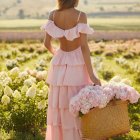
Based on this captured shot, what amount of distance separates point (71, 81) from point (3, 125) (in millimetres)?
2281

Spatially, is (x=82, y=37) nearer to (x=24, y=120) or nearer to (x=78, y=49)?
(x=78, y=49)

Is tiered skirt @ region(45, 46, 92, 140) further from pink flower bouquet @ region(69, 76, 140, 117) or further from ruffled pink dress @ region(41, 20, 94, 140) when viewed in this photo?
pink flower bouquet @ region(69, 76, 140, 117)

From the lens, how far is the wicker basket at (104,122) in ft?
20.9

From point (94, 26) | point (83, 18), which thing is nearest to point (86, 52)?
point (83, 18)

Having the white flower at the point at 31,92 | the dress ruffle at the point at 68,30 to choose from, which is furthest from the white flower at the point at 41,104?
the dress ruffle at the point at 68,30

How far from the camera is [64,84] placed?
6.59 metres

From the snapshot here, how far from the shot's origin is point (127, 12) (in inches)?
4638

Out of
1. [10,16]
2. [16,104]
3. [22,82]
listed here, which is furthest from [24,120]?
[10,16]

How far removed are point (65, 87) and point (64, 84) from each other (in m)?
0.07

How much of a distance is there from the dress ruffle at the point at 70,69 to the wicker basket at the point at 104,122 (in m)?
0.45

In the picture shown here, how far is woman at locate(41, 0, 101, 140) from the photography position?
20.8ft

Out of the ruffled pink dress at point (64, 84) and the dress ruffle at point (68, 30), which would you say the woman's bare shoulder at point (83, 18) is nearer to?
the dress ruffle at point (68, 30)

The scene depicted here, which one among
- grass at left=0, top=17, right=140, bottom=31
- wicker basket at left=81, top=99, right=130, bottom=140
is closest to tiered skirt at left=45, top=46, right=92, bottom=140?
wicker basket at left=81, top=99, right=130, bottom=140

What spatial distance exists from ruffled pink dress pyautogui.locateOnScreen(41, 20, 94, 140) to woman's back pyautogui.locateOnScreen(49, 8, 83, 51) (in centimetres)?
5
